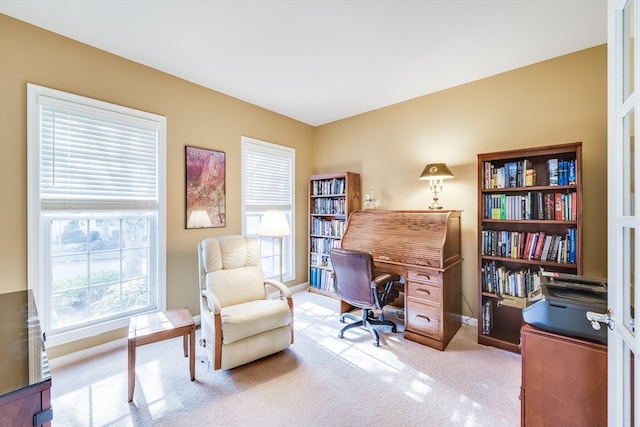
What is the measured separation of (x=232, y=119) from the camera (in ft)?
11.0

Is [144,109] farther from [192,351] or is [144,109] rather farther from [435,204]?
[435,204]

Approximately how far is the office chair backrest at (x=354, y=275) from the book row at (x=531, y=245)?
46.7 inches

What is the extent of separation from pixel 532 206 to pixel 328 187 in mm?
2406

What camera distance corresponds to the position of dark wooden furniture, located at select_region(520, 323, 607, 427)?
1.13 metres

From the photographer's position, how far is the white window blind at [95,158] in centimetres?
212

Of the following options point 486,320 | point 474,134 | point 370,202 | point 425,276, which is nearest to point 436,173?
point 474,134

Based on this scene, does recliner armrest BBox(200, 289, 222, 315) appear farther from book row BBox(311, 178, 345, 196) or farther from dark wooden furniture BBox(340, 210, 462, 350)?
book row BBox(311, 178, 345, 196)

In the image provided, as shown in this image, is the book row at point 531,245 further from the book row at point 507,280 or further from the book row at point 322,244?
the book row at point 322,244

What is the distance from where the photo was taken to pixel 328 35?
7.07 ft

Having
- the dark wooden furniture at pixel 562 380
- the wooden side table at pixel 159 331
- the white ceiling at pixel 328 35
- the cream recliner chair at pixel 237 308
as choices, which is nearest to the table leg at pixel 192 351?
the wooden side table at pixel 159 331

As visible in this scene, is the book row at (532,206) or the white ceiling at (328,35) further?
the book row at (532,206)

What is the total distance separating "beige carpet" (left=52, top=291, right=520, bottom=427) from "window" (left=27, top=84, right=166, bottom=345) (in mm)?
450

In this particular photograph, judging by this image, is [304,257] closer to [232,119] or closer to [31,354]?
[232,119]

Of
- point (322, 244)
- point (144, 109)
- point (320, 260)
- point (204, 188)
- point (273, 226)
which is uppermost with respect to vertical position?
point (144, 109)
